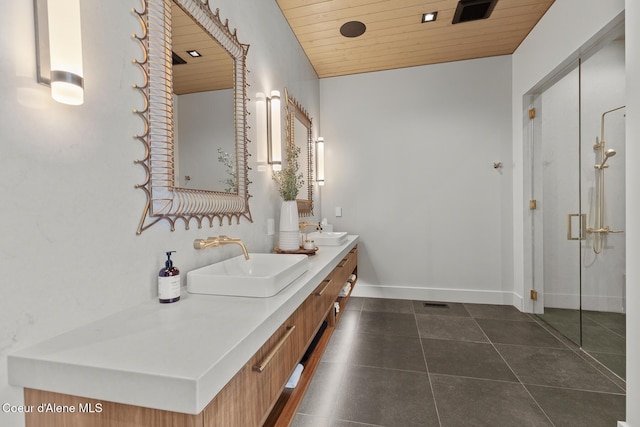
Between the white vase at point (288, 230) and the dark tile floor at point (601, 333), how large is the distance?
2106 millimetres

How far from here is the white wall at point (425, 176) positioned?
3303mm

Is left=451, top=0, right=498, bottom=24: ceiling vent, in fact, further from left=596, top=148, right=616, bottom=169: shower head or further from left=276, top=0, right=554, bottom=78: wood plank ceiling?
left=596, top=148, right=616, bottom=169: shower head

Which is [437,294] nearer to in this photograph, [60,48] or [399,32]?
[399,32]

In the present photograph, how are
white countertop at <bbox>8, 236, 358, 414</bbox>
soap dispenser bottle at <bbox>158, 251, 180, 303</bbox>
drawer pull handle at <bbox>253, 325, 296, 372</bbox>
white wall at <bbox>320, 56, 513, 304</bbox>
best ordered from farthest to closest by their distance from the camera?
white wall at <bbox>320, 56, 513, 304</bbox>, soap dispenser bottle at <bbox>158, 251, 180, 303</bbox>, drawer pull handle at <bbox>253, 325, 296, 372</bbox>, white countertop at <bbox>8, 236, 358, 414</bbox>

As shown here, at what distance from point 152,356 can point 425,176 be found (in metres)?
3.34

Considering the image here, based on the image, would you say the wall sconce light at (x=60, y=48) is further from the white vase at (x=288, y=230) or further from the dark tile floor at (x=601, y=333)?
the dark tile floor at (x=601, y=333)

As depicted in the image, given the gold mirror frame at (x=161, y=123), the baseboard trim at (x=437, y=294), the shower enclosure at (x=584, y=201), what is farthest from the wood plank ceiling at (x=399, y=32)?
the baseboard trim at (x=437, y=294)

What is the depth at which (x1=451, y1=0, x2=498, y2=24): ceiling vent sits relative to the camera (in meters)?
2.39

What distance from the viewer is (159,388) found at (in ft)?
1.88

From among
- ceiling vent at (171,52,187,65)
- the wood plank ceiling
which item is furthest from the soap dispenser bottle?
the wood plank ceiling

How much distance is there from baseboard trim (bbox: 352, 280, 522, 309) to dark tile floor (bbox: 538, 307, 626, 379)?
676mm

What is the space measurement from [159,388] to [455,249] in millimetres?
3417

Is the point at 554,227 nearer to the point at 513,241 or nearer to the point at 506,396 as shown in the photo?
the point at 513,241

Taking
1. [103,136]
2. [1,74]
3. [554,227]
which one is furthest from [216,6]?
[554,227]
